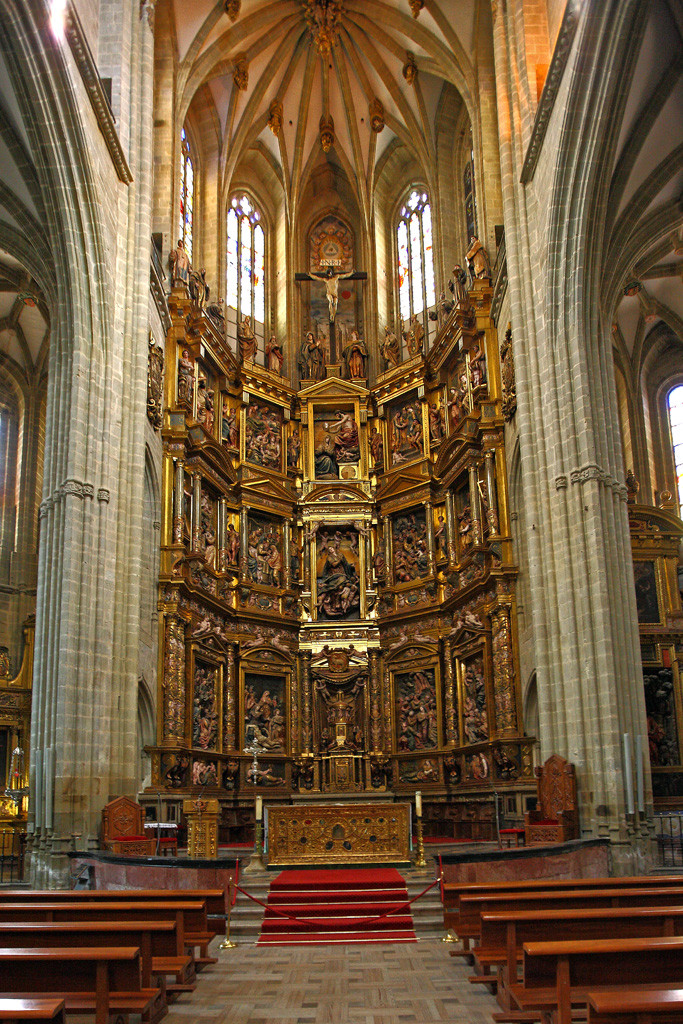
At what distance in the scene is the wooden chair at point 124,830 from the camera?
613 inches

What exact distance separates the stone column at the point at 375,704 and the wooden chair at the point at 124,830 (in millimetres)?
10560

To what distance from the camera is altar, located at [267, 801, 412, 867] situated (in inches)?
636

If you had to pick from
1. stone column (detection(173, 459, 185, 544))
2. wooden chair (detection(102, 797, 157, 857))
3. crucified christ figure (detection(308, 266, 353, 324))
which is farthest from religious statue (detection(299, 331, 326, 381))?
wooden chair (detection(102, 797, 157, 857))

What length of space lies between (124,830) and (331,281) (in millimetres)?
19347

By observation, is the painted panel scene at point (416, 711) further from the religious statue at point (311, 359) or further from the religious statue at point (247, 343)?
the religious statue at point (247, 343)

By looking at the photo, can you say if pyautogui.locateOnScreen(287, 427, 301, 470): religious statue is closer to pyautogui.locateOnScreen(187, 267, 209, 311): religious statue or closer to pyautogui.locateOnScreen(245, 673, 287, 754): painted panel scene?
pyautogui.locateOnScreen(187, 267, 209, 311): religious statue

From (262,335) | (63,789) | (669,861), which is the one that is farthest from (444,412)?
(63,789)

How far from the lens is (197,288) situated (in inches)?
998

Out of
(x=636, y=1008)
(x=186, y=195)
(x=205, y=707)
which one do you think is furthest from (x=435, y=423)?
(x=636, y=1008)

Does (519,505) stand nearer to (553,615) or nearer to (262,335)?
(553,615)

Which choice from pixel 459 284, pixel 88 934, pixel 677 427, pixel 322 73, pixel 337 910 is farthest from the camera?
pixel 322 73

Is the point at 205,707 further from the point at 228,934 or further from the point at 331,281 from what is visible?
the point at 331,281

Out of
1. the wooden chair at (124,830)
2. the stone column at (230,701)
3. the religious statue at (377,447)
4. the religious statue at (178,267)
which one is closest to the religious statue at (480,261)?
the religious statue at (377,447)

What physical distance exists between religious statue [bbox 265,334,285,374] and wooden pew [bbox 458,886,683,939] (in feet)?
74.5
